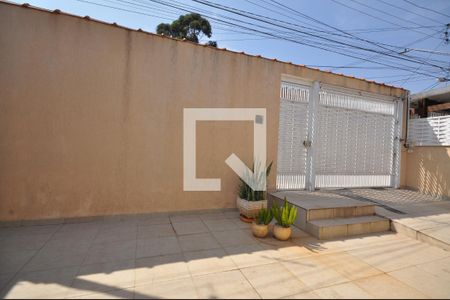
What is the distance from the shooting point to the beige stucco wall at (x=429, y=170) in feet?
19.2

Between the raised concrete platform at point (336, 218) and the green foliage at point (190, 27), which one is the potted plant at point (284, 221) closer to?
the raised concrete platform at point (336, 218)

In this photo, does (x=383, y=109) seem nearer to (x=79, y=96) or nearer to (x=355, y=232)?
(x=355, y=232)

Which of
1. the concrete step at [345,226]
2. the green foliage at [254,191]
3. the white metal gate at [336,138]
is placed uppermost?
the white metal gate at [336,138]

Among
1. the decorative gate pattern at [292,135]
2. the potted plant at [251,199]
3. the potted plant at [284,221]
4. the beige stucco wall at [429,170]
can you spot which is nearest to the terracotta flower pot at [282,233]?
the potted plant at [284,221]

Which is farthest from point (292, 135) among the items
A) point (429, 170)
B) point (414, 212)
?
point (429, 170)

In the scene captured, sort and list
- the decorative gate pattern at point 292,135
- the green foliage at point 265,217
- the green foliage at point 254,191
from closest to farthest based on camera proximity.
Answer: the green foliage at point 265,217 → the green foliage at point 254,191 → the decorative gate pattern at point 292,135

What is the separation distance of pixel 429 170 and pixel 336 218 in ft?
13.7

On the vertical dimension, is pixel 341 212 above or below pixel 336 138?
below

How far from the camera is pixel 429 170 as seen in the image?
6.19m

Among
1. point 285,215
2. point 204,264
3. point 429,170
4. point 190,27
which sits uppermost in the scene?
point 190,27

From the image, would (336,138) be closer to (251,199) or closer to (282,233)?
(251,199)

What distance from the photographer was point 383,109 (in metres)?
6.40

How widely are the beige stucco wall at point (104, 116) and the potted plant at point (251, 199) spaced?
426 millimetres

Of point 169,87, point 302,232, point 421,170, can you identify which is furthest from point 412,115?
point 169,87
